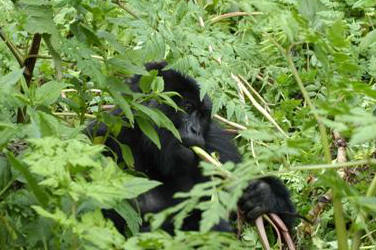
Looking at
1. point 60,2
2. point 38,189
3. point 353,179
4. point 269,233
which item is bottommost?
point 269,233

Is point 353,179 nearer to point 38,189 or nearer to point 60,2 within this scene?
point 60,2

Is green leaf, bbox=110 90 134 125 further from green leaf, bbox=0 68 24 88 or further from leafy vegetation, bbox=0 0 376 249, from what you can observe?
green leaf, bbox=0 68 24 88

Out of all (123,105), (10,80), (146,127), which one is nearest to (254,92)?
(146,127)

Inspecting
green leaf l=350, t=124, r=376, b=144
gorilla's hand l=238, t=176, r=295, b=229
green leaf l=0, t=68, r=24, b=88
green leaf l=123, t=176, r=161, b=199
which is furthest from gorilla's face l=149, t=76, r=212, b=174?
green leaf l=350, t=124, r=376, b=144

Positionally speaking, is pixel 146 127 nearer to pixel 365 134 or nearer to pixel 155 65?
pixel 365 134

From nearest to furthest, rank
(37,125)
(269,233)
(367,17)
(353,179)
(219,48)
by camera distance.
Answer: (37,125), (219,48), (353,179), (269,233), (367,17)

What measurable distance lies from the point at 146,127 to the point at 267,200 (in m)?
1.54

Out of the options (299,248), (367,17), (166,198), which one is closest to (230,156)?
(166,198)

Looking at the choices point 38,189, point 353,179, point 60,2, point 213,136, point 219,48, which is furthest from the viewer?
point 213,136

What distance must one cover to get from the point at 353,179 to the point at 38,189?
212 cm

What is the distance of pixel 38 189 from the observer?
82.0 inches

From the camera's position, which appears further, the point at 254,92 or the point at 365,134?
the point at 254,92

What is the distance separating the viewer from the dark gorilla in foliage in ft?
13.5

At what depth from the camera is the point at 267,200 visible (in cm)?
420
